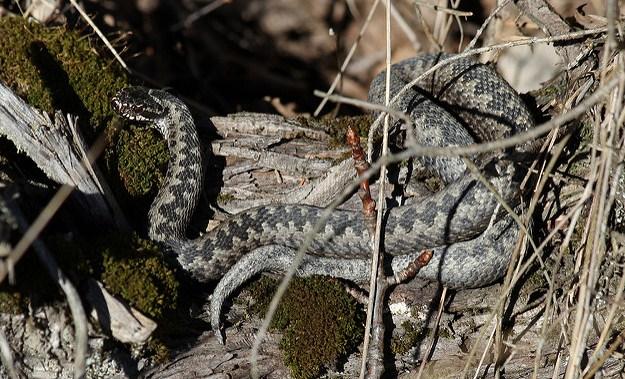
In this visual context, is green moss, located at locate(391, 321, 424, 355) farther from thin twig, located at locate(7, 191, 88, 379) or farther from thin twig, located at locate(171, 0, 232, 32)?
thin twig, located at locate(171, 0, 232, 32)

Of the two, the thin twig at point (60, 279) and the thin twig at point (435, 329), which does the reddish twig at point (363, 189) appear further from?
the thin twig at point (60, 279)

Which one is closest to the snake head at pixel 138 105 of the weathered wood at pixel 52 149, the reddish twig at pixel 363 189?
the weathered wood at pixel 52 149

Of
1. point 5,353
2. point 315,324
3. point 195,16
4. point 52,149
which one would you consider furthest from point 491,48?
point 195,16

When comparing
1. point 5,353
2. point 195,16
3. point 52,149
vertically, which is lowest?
point 5,353

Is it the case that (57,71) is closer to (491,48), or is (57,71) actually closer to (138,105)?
(138,105)

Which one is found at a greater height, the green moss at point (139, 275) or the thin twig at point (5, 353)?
the green moss at point (139, 275)

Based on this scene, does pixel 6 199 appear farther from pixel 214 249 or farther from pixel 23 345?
pixel 214 249
